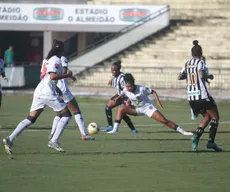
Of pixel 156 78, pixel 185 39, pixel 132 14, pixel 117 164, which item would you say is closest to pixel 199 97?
pixel 117 164

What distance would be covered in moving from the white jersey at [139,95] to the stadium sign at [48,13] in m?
24.2

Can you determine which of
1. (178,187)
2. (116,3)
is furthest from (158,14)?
Answer: (178,187)

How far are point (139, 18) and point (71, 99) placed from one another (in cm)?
2284

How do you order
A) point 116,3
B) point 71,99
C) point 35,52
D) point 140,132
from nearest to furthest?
point 71,99, point 140,132, point 116,3, point 35,52

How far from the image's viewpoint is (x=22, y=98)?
113 feet

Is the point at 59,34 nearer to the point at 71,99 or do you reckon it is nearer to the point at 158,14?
the point at 158,14

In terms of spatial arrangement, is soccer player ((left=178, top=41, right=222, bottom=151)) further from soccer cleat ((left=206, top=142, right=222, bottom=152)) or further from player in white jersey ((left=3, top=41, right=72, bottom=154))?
player in white jersey ((left=3, top=41, right=72, bottom=154))

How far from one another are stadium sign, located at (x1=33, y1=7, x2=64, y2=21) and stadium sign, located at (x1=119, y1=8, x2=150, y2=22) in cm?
322

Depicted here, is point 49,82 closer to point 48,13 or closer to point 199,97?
point 199,97

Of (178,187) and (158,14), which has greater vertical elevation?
(158,14)

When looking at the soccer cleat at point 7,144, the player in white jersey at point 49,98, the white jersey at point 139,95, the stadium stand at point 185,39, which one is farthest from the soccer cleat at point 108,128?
the stadium stand at point 185,39

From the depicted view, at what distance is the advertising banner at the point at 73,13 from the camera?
40844 millimetres

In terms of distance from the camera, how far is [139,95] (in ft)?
58.5

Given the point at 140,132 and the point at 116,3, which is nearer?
the point at 140,132
